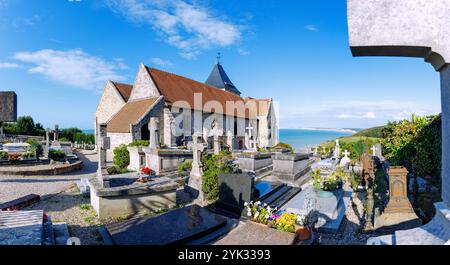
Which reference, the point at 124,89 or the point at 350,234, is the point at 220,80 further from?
the point at 350,234

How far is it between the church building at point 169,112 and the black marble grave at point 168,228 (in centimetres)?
731

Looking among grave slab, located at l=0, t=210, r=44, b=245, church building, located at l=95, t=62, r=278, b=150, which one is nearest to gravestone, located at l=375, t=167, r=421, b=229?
grave slab, located at l=0, t=210, r=44, b=245

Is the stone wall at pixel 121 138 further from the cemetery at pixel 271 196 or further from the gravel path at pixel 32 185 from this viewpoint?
the gravel path at pixel 32 185

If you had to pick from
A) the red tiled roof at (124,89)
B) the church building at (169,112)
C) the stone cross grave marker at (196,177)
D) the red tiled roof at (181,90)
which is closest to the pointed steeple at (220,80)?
the church building at (169,112)

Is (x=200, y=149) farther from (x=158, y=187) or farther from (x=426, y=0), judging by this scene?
(x=426, y=0)

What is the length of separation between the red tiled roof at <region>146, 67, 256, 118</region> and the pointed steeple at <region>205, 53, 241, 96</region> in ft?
25.0

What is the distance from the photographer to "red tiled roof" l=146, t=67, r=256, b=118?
2053cm

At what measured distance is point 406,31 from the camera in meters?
1.84

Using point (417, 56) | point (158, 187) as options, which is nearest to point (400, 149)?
point (417, 56)

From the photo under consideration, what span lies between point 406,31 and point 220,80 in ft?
117

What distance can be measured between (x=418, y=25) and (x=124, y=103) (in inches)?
931

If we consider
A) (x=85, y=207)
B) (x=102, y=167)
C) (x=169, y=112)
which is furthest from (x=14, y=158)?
Answer: (x=102, y=167)

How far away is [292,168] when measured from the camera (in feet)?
33.8
